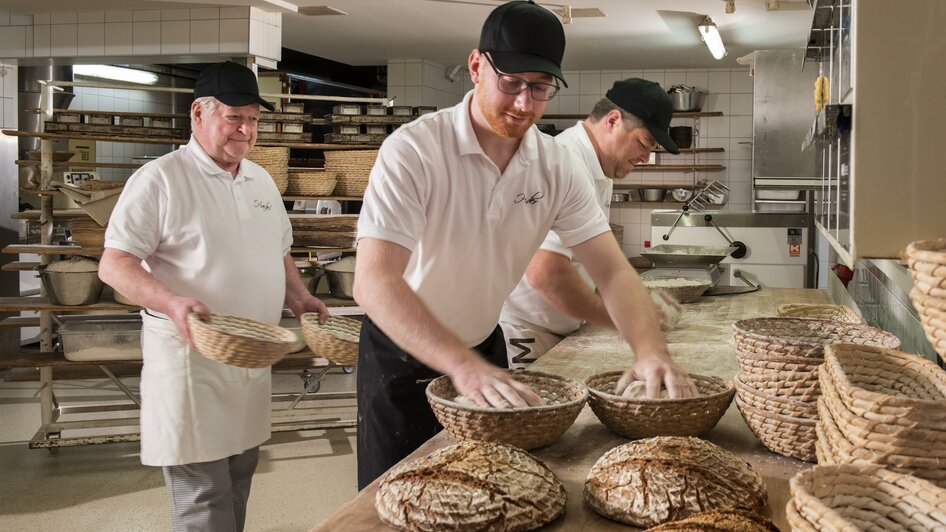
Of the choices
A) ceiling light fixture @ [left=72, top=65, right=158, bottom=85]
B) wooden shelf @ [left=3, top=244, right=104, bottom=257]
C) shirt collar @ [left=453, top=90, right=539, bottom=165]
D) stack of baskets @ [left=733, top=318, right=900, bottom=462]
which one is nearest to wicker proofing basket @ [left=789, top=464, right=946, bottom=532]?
stack of baskets @ [left=733, top=318, right=900, bottom=462]

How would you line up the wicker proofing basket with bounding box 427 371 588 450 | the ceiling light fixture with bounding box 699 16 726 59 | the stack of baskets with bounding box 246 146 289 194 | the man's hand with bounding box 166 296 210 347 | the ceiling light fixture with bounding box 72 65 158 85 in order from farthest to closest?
1. the ceiling light fixture with bounding box 72 65 158 85
2. the ceiling light fixture with bounding box 699 16 726 59
3. the stack of baskets with bounding box 246 146 289 194
4. the man's hand with bounding box 166 296 210 347
5. the wicker proofing basket with bounding box 427 371 588 450

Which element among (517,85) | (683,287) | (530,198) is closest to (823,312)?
(683,287)

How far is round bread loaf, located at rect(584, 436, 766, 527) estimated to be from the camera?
1.17 m

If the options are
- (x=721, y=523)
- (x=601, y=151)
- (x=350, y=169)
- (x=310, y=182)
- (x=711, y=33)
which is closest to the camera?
(x=721, y=523)

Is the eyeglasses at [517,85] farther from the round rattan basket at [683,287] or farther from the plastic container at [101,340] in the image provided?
the plastic container at [101,340]

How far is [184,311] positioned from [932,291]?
6.39 ft

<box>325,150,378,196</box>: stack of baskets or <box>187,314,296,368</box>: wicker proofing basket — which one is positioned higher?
<box>325,150,378,196</box>: stack of baskets

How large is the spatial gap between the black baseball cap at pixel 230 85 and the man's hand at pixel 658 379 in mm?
1709

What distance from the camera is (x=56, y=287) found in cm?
445

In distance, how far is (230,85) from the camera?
9.37 feet

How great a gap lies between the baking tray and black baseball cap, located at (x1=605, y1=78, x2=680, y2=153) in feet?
4.96

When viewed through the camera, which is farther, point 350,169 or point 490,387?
point 350,169

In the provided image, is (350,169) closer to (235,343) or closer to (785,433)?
(235,343)

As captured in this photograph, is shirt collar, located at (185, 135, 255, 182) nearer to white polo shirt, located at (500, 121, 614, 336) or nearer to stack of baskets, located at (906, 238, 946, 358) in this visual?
white polo shirt, located at (500, 121, 614, 336)
